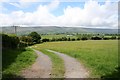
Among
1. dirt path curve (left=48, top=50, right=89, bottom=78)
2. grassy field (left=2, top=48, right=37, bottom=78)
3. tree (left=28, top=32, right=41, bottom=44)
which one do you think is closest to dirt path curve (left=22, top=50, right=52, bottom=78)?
grassy field (left=2, top=48, right=37, bottom=78)

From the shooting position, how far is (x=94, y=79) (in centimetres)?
1044

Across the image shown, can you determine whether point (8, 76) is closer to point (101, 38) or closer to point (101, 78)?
point (101, 78)

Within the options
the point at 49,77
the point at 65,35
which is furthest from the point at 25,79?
the point at 65,35

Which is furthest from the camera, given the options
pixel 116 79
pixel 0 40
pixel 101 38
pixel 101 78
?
pixel 101 38

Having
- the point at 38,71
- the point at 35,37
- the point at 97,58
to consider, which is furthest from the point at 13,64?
the point at 35,37

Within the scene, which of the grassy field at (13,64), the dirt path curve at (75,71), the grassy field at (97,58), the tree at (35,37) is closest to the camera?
the dirt path curve at (75,71)

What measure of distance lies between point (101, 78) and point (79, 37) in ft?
285

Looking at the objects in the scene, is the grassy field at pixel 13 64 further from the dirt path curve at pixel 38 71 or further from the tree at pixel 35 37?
the tree at pixel 35 37

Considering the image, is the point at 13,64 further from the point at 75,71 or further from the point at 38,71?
the point at 75,71

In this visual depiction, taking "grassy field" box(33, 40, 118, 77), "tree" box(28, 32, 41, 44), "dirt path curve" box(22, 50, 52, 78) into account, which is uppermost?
"tree" box(28, 32, 41, 44)

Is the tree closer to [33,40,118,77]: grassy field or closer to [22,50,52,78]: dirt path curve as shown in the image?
[33,40,118,77]: grassy field

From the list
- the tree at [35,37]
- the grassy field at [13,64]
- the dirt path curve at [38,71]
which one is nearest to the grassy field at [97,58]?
the dirt path curve at [38,71]

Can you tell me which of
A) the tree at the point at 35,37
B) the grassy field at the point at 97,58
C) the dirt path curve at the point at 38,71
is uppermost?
the tree at the point at 35,37

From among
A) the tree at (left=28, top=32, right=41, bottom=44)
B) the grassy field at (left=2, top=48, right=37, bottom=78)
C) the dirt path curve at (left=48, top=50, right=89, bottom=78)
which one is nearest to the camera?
the dirt path curve at (left=48, top=50, right=89, bottom=78)
